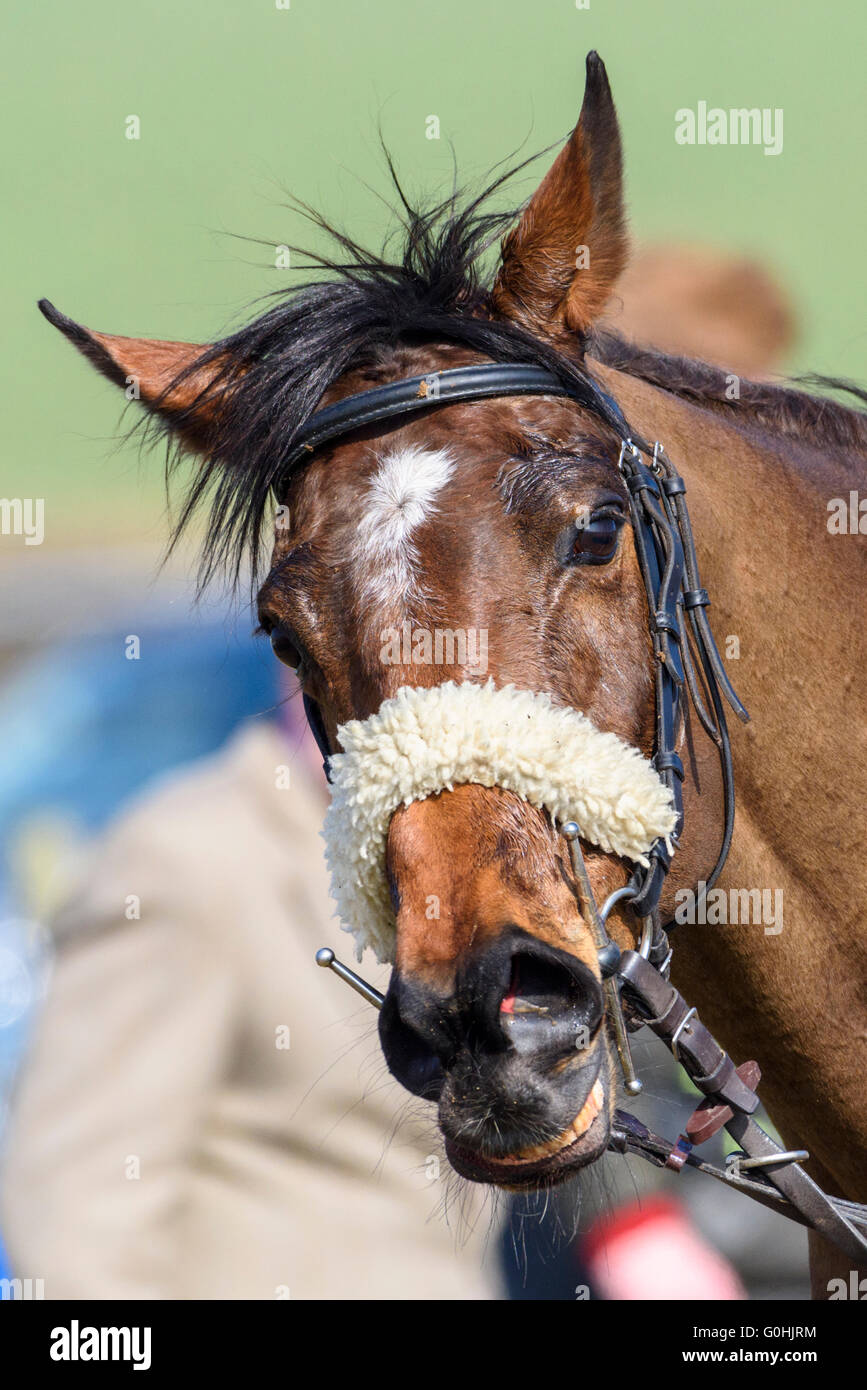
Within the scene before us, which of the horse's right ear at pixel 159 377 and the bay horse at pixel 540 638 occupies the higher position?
the horse's right ear at pixel 159 377

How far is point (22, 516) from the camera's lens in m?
5.70

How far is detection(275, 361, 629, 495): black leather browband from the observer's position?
2.05 m

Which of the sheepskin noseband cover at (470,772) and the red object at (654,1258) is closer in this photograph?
the sheepskin noseband cover at (470,772)

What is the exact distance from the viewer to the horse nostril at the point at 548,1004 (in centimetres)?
161

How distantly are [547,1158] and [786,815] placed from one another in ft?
3.07

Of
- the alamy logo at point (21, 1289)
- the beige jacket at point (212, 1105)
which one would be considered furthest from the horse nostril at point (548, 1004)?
the alamy logo at point (21, 1289)

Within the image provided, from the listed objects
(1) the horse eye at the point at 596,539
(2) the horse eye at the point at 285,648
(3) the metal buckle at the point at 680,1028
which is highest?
(1) the horse eye at the point at 596,539

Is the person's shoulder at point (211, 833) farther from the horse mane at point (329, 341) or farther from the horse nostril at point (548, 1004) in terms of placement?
the horse nostril at point (548, 1004)

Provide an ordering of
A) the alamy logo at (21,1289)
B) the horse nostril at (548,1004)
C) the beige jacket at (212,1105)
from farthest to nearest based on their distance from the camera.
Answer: the beige jacket at (212,1105), the alamy logo at (21,1289), the horse nostril at (548,1004)

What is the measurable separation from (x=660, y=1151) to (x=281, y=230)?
160 inches

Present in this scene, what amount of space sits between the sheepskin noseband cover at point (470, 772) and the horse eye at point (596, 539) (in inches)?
11.1

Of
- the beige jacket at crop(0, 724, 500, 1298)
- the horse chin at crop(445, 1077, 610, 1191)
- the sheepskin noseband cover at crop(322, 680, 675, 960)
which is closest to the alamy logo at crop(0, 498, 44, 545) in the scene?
the beige jacket at crop(0, 724, 500, 1298)

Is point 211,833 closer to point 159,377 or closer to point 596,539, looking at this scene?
point 159,377
